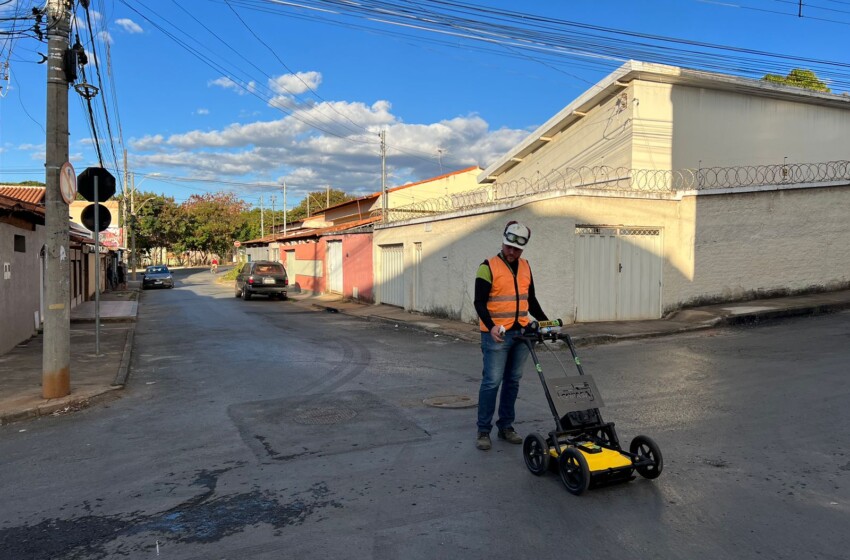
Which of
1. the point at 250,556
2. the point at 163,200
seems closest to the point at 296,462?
the point at 250,556

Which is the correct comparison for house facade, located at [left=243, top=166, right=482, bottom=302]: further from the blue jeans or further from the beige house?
the blue jeans

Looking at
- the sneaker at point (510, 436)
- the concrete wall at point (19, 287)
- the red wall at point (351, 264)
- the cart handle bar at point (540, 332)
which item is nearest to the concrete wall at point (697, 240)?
the red wall at point (351, 264)

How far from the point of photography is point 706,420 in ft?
19.3

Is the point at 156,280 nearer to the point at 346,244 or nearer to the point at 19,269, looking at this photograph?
the point at 346,244

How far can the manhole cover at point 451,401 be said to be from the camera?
673cm

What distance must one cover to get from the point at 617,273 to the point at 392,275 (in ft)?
29.4

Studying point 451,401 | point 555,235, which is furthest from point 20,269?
point 555,235

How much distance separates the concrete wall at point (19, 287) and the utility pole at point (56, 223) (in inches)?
168

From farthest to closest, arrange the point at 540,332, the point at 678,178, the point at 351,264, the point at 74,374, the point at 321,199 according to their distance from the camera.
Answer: the point at 321,199, the point at 351,264, the point at 678,178, the point at 74,374, the point at 540,332

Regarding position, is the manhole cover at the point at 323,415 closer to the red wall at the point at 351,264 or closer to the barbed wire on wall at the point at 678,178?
the barbed wire on wall at the point at 678,178

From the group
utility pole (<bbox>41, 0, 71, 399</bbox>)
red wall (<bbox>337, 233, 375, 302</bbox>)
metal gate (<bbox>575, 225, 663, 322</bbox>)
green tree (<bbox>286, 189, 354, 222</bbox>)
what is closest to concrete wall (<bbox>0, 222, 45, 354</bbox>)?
utility pole (<bbox>41, 0, 71, 399</bbox>)

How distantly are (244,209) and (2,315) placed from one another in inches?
3088

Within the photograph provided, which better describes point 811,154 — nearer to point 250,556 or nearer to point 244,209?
point 250,556

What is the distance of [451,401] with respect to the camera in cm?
695
